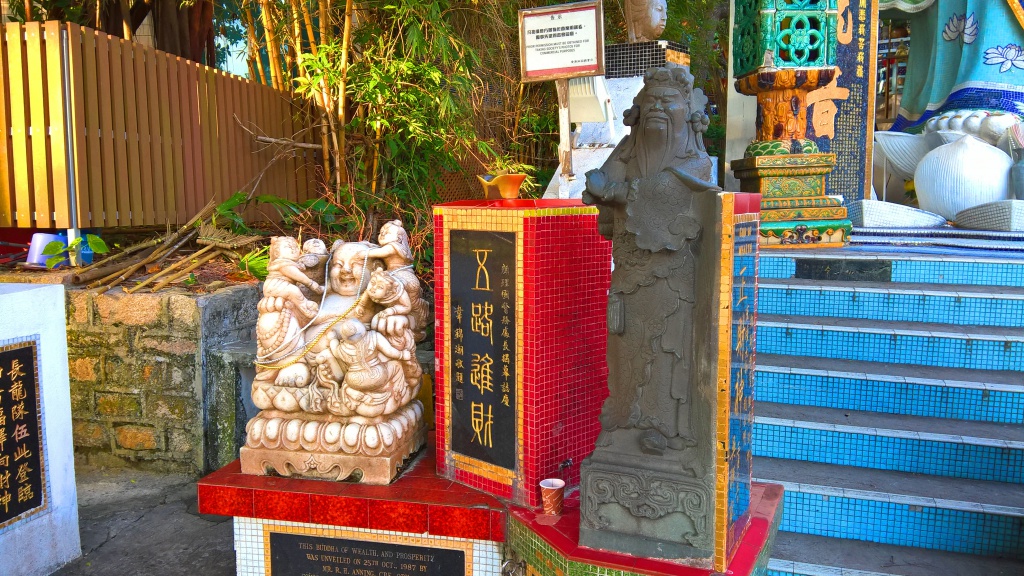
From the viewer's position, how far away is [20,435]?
3.41m

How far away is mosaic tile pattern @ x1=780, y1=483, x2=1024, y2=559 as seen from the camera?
3.12 m

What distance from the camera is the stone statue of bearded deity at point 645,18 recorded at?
24.0 feet

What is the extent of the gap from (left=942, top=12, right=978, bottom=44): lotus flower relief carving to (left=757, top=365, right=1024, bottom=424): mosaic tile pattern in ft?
18.9

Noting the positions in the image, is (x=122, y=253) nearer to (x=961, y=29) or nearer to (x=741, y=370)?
(x=741, y=370)

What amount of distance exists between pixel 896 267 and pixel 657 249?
283 centimetres

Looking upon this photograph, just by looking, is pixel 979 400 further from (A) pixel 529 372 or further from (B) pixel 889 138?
(B) pixel 889 138

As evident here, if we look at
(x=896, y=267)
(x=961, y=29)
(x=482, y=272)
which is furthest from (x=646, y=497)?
(x=961, y=29)

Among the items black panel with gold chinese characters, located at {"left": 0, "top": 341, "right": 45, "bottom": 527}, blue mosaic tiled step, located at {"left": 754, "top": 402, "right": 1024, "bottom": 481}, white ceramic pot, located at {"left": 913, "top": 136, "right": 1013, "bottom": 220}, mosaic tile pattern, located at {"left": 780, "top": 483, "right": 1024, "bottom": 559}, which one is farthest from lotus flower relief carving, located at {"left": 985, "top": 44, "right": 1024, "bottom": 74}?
black panel with gold chinese characters, located at {"left": 0, "top": 341, "right": 45, "bottom": 527}

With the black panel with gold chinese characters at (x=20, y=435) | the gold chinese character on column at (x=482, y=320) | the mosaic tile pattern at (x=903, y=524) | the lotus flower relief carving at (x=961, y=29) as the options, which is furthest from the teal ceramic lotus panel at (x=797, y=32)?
the black panel with gold chinese characters at (x=20, y=435)

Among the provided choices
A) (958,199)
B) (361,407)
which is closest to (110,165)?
(361,407)

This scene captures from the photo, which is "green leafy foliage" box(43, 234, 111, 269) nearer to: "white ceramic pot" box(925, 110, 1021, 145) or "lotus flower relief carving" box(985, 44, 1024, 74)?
"white ceramic pot" box(925, 110, 1021, 145)

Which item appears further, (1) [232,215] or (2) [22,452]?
(1) [232,215]

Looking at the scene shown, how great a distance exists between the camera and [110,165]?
17.4 feet

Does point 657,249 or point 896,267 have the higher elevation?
point 657,249
